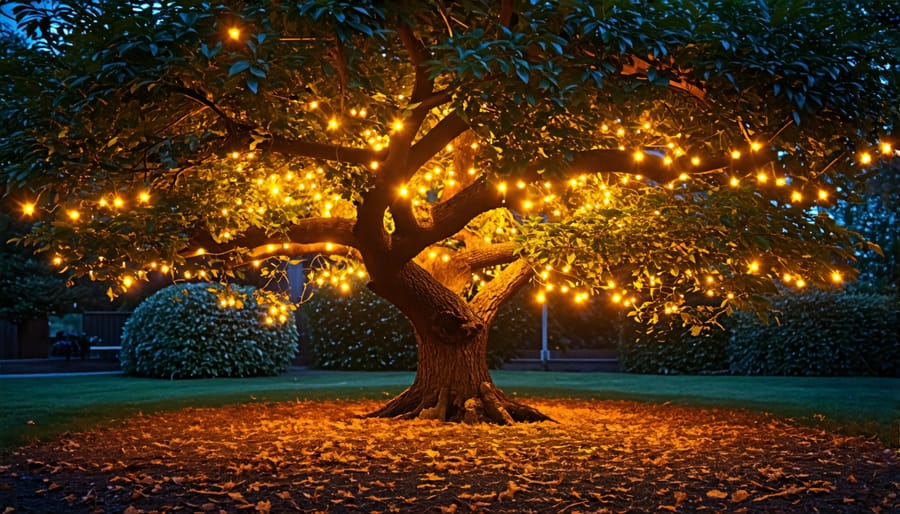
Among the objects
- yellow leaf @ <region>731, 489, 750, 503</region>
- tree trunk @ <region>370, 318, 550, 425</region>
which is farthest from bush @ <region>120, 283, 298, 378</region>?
yellow leaf @ <region>731, 489, 750, 503</region>

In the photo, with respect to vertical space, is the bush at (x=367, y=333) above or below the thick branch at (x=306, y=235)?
below

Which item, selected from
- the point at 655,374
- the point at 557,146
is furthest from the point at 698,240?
the point at 655,374

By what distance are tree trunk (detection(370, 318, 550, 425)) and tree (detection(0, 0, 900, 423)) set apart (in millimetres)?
34

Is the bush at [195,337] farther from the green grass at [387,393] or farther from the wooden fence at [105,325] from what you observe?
the wooden fence at [105,325]

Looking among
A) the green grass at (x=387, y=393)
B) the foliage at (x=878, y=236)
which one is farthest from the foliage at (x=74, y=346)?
the foliage at (x=878, y=236)

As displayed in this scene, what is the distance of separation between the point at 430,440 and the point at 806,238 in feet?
11.3

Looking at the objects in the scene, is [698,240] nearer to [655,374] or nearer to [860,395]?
[860,395]

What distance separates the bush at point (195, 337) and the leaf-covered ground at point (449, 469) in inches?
295

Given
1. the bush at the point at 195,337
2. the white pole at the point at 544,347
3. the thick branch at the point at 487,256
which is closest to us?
the thick branch at the point at 487,256

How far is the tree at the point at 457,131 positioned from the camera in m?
5.15

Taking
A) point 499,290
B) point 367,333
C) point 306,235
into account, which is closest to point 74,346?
point 367,333

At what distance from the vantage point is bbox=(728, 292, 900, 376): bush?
52.7 ft

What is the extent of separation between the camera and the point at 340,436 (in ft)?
24.5

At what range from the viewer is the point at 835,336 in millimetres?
16219
